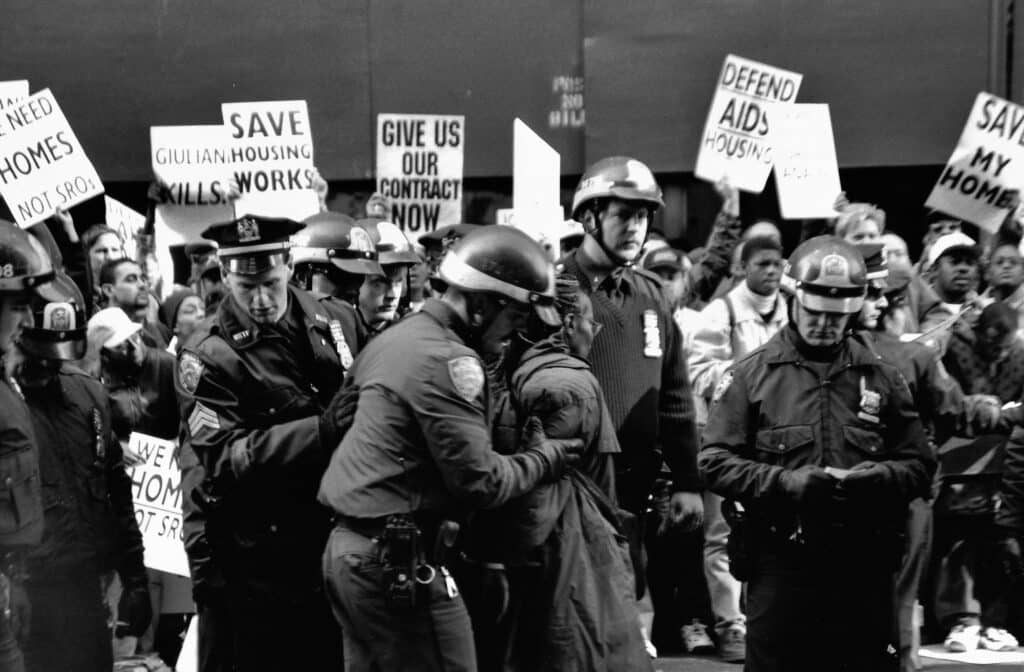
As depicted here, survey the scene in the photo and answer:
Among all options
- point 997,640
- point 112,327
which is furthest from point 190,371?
point 997,640

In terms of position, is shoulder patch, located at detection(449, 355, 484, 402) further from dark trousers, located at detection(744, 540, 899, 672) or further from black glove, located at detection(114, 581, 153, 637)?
black glove, located at detection(114, 581, 153, 637)

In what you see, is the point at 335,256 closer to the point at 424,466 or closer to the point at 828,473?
the point at 424,466

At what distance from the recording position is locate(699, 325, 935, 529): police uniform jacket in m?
7.00

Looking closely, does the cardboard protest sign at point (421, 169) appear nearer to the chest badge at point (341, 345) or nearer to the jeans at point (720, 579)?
the jeans at point (720, 579)

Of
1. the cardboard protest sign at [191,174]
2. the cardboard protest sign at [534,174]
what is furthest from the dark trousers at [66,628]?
the cardboard protest sign at [191,174]

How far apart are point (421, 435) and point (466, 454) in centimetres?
18

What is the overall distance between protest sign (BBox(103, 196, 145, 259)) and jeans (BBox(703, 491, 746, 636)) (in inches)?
182

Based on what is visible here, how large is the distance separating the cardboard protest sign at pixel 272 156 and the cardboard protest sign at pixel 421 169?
28.8 inches

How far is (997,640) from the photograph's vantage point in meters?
9.40

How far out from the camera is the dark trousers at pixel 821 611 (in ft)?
22.9

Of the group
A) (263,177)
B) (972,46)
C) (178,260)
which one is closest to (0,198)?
(178,260)

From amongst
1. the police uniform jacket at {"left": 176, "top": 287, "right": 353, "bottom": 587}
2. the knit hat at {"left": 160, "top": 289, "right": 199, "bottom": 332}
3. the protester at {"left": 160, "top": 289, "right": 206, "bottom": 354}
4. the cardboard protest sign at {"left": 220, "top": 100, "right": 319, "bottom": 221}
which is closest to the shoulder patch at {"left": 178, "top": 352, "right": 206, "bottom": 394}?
the police uniform jacket at {"left": 176, "top": 287, "right": 353, "bottom": 587}

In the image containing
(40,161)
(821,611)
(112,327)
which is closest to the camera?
(821,611)

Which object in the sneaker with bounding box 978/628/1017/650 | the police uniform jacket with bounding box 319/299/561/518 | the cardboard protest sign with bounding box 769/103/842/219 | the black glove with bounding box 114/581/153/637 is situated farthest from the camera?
the cardboard protest sign with bounding box 769/103/842/219
